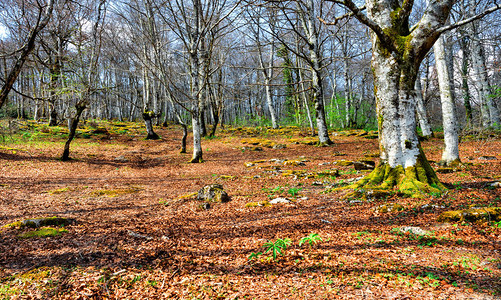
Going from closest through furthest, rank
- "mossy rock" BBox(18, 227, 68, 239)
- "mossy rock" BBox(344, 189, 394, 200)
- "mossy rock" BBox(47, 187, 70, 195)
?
"mossy rock" BBox(18, 227, 68, 239), "mossy rock" BBox(344, 189, 394, 200), "mossy rock" BBox(47, 187, 70, 195)

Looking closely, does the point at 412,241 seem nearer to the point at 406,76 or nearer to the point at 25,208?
the point at 406,76

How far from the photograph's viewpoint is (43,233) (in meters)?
3.47

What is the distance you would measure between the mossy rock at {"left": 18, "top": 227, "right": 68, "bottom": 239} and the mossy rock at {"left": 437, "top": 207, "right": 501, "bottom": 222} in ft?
16.7

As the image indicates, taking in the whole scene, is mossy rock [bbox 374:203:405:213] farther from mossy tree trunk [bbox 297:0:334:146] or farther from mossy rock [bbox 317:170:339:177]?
mossy tree trunk [bbox 297:0:334:146]

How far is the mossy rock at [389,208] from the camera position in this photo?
12.1 ft

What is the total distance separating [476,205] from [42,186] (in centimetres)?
932

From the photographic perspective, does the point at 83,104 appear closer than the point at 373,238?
No

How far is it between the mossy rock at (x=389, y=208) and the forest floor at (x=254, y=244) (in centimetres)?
2

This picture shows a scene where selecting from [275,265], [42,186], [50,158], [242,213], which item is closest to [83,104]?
[50,158]

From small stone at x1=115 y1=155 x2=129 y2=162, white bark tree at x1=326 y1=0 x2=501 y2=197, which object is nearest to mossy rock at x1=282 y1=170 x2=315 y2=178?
white bark tree at x1=326 y1=0 x2=501 y2=197

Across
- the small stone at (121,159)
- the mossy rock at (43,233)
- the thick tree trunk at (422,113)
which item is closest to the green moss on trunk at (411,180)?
the mossy rock at (43,233)

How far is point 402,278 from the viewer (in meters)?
2.14

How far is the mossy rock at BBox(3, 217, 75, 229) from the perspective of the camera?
3.68m

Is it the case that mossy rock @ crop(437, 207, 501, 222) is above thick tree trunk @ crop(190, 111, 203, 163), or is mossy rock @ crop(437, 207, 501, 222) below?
below
